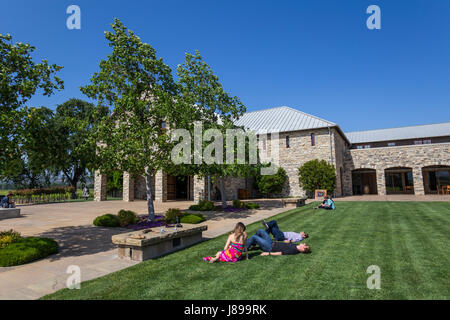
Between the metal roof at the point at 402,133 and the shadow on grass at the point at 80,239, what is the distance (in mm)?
33584

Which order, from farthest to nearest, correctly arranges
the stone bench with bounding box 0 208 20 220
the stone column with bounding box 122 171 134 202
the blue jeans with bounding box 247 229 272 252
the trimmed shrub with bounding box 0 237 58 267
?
the stone column with bounding box 122 171 134 202 → the stone bench with bounding box 0 208 20 220 → the blue jeans with bounding box 247 229 272 252 → the trimmed shrub with bounding box 0 237 58 267

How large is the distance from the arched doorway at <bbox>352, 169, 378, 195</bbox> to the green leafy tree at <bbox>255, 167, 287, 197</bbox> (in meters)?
10.7

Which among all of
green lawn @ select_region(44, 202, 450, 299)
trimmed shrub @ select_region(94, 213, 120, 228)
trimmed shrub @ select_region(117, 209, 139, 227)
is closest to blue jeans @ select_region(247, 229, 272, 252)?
green lawn @ select_region(44, 202, 450, 299)

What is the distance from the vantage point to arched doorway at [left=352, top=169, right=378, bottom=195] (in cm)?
2916

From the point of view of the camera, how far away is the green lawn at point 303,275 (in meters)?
3.73

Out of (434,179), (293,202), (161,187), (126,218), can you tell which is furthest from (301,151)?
(126,218)

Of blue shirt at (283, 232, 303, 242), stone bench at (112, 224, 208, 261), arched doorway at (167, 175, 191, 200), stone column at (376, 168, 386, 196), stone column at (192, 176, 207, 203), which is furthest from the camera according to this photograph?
stone column at (376, 168, 386, 196)

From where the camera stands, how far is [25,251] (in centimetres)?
583

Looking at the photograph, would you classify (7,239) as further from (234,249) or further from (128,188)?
(128,188)

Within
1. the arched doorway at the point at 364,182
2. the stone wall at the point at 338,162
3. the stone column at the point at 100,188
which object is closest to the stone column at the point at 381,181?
the stone wall at the point at 338,162

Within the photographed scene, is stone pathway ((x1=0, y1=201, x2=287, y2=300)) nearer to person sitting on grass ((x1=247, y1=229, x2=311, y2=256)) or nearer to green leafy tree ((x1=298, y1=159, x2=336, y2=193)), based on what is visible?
person sitting on grass ((x1=247, y1=229, x2=311, y2=256))

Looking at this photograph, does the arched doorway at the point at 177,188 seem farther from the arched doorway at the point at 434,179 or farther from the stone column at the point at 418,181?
the arched doorway at the point at 434,179

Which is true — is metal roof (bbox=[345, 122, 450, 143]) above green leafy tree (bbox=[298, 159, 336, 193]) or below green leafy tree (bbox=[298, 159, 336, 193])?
above
